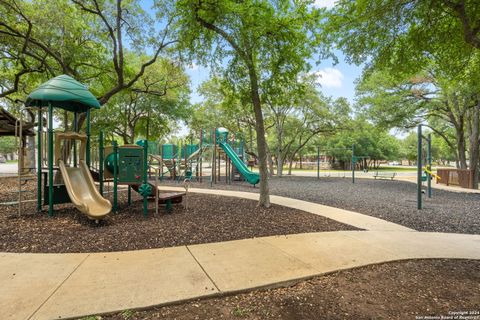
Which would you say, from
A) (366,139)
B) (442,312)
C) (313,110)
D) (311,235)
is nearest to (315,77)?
(313,110)

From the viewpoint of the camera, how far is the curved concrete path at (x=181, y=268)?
2732mm

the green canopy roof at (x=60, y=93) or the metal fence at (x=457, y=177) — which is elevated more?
the green canopy roof at (x=60, y=93)

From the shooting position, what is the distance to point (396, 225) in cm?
→ 629

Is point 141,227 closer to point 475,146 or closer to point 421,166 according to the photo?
point 421,166

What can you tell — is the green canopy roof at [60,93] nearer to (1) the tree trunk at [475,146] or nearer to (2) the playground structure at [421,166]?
(2) the playground structure at [421,166]

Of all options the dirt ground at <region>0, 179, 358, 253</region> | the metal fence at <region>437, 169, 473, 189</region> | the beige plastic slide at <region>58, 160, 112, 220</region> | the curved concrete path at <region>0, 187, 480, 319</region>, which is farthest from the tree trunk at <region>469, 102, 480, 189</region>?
Answer: the beige plastic slide at <region>58, 160, 112, 220</region>

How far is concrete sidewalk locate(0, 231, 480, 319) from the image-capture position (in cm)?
272

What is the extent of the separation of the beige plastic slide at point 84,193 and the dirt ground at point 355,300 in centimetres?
373

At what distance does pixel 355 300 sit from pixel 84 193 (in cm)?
634

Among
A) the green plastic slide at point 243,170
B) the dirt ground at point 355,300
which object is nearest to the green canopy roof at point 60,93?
the dirt ground at point 355,300

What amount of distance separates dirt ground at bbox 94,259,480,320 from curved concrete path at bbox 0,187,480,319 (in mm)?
147

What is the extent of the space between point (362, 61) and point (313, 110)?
1763cm

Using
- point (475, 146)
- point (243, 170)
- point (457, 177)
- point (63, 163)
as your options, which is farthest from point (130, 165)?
point (475, 146)

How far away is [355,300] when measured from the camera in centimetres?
286
